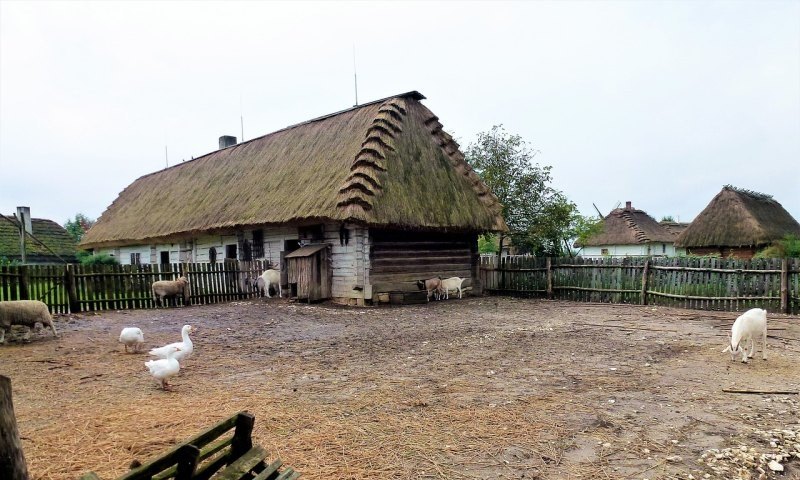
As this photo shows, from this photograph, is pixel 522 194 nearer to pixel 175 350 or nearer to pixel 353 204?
pixel 353 204

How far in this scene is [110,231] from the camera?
2633 cm

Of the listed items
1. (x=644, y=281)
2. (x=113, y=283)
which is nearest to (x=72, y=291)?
(x=113, y=283)

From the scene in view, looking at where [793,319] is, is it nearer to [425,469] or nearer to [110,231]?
[425,469]

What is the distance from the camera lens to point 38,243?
29875mm

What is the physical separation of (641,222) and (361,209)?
32229 millimetres

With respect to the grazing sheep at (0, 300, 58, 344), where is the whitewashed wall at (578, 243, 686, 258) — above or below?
below

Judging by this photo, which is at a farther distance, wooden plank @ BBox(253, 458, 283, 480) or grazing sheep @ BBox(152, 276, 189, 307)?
grazing sheep @ BBox(152, 276, 189, 307)

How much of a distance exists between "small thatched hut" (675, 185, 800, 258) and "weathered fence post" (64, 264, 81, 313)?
28313 millimetres

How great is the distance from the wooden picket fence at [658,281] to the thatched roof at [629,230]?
2080cm

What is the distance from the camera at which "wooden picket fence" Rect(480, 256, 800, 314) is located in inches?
461

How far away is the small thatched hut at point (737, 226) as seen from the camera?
24.5 m

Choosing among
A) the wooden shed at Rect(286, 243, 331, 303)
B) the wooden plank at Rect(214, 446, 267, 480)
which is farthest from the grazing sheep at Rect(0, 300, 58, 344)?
the wooden plank at Rect(214, 446, 267, 480)

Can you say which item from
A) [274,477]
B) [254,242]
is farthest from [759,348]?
[254,242]

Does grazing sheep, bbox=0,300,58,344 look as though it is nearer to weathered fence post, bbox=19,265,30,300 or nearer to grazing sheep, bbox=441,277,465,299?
weathered fence post, bbox=19,265,30,300
